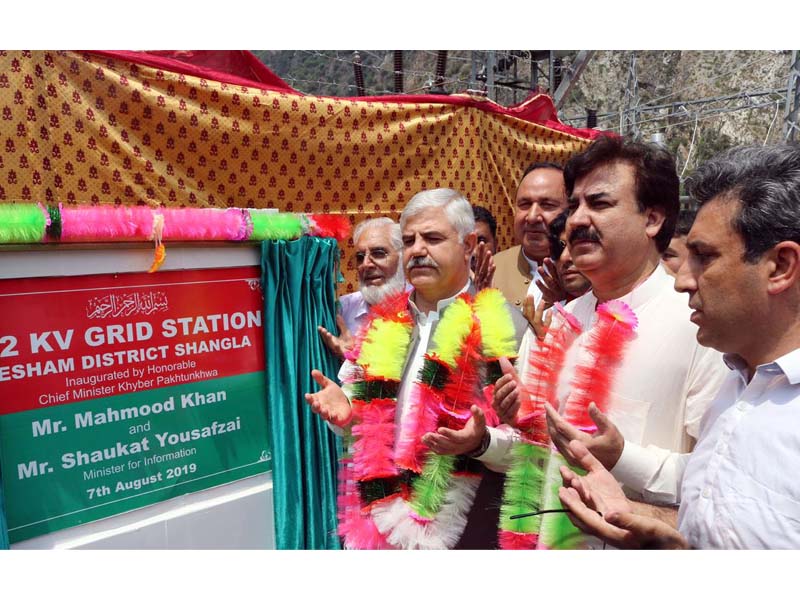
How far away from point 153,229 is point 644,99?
30.4m

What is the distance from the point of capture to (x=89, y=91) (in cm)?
263

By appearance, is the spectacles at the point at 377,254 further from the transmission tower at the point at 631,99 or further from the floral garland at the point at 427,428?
the transmission tower at the point at 631,99

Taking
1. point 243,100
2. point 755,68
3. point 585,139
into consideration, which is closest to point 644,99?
point 755,68

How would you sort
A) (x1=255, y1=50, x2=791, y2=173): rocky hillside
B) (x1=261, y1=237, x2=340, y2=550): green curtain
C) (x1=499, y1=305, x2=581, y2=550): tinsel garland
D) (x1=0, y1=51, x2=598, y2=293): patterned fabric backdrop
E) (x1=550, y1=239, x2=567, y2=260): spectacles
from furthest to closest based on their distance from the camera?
(x1=255, y1=50, x2=791, y2=173): rocky hillside < (x1=550, y1=239, x2=567, y2=260): spectacles < (x1=0, y1=51, x2=598, y2=293): patterned fabric backdrop < (x1=261, y1=237, x2=340, y2=550): green curtain < (x1=499, y1=305, x2=581, y2=550): tinsel garland

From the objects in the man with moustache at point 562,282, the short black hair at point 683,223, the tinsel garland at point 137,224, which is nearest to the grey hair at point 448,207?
the man with moustache at point 562,282

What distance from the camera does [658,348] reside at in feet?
4.98

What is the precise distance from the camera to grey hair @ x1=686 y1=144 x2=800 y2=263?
1053mm

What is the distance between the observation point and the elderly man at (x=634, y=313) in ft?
4.82

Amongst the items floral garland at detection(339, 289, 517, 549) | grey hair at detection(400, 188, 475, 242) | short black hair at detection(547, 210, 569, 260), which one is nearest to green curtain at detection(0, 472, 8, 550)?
floral garland at detection(339, 289, 517, 549)

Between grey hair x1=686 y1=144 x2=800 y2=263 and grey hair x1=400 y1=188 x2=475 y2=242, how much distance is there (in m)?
1.06

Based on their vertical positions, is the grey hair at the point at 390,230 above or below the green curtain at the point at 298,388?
above

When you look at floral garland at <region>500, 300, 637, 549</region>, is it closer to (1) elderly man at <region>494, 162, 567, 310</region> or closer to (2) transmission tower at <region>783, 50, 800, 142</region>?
(1) elderly man at <region>494, 162, 567, 310</region>

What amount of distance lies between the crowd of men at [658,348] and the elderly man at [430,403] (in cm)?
1

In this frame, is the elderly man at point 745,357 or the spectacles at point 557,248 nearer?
the elderly man at point 745,357
